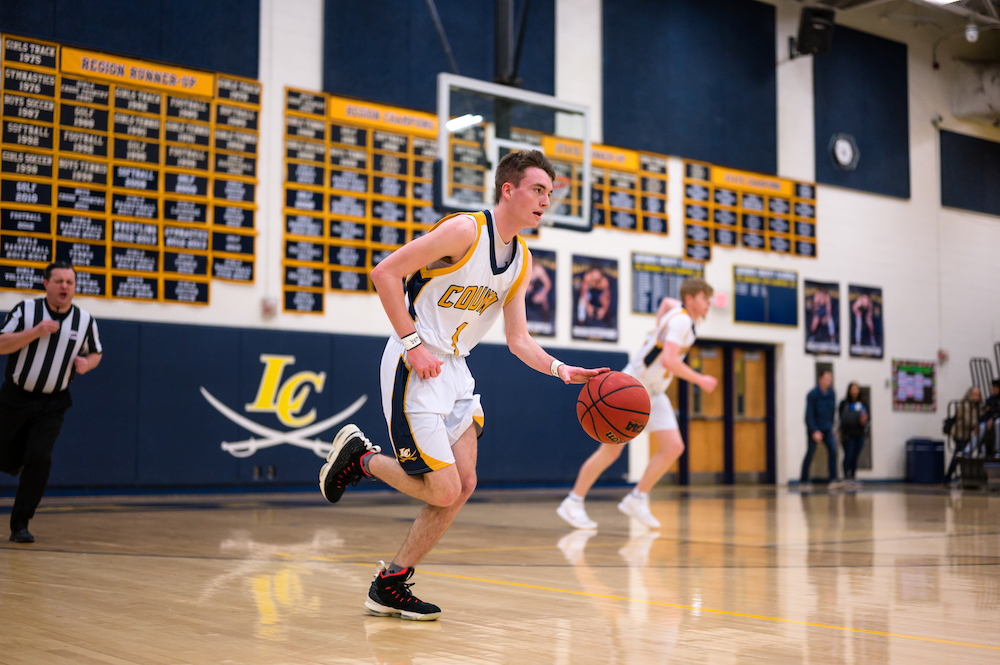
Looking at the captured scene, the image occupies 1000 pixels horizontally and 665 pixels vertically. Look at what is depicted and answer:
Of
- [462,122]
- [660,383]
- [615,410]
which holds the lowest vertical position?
[615,410]

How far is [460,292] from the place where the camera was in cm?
375

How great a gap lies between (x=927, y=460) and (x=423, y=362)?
51.6 ft

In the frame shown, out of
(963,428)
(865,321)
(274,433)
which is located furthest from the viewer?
(865,321)

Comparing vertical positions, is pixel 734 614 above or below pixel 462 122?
below

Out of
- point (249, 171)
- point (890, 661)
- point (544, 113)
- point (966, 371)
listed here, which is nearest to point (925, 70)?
point (966, 371)

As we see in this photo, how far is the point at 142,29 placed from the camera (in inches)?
442

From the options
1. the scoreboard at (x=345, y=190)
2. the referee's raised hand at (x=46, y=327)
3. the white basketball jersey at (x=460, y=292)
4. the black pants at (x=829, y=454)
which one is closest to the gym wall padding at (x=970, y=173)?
the black pants at (x=829, y=454)

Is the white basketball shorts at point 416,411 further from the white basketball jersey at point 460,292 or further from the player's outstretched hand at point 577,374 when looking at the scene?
the player's outstretched hand at point 577,374

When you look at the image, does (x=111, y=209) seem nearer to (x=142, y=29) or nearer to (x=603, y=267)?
(x=142, y=29)

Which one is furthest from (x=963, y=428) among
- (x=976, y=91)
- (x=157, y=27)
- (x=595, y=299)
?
(x=157, y=27)

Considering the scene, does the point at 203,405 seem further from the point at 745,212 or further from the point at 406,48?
the point at 745,212

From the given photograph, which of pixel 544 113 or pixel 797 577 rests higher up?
pixel 544 113

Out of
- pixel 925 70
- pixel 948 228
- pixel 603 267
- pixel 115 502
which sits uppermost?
pixel 925 70

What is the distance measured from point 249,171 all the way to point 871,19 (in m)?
11.9
